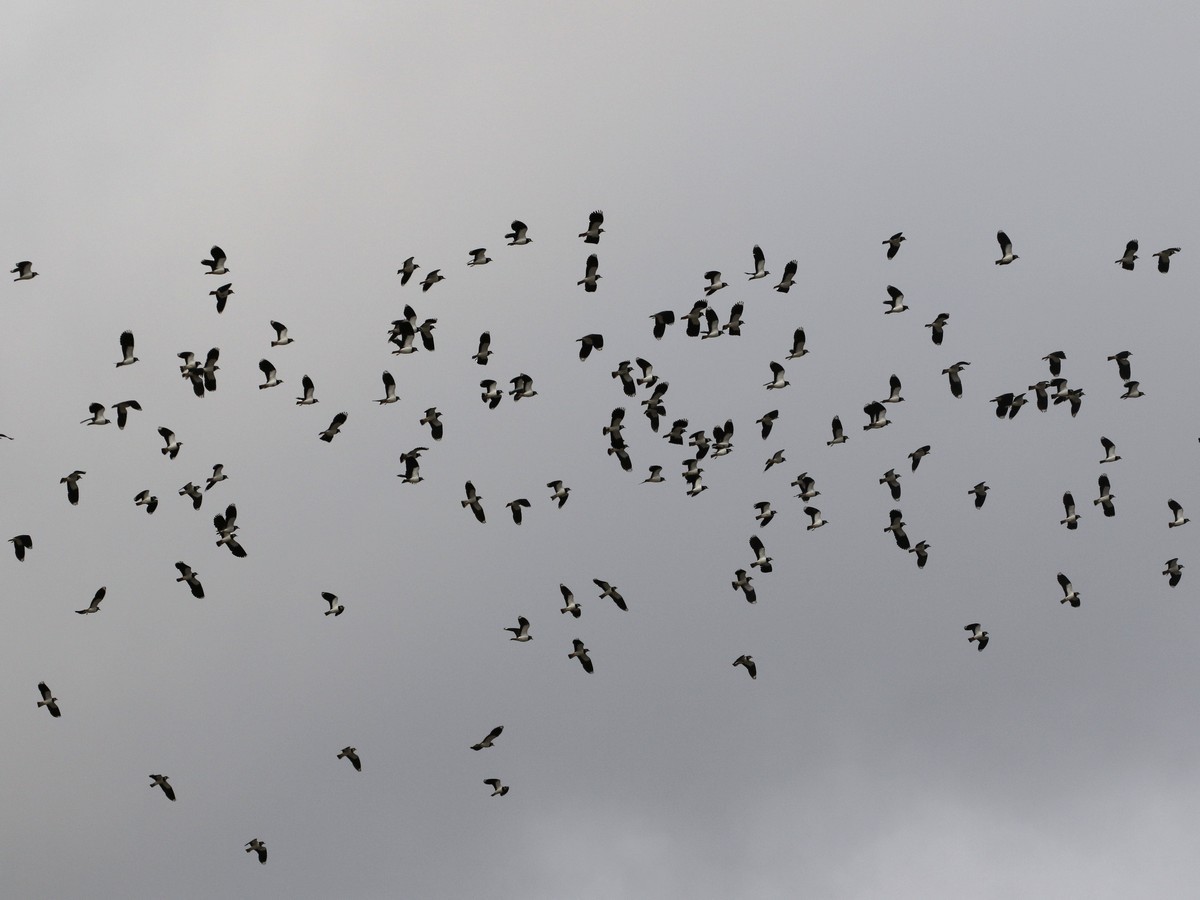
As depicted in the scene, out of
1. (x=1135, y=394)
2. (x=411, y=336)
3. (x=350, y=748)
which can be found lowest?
(x=350, y=748)

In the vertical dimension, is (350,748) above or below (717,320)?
below

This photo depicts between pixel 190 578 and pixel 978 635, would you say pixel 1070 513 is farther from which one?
pixel 190 578

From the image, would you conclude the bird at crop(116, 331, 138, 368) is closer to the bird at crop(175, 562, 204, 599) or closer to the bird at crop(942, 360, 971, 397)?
the bird at crop(175, 562, 204, 599)

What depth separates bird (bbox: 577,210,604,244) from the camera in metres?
86.8

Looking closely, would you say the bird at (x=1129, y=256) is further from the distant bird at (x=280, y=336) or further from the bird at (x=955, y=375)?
the distant bird at (x=280, y=336)

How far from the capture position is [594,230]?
286 ft

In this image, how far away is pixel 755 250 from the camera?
310ft

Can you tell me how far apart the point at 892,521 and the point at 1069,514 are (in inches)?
312

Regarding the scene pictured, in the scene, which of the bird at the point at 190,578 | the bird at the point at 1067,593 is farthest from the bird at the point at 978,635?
the bird at the point at 190,578

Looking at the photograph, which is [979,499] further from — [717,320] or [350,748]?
[350,748]

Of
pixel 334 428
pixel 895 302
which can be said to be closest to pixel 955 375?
pixel 895 302

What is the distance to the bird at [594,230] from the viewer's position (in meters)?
86.8

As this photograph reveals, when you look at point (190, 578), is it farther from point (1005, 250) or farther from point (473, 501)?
point (1005, 250)

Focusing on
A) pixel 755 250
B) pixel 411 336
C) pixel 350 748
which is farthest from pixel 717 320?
pixel 350 748
